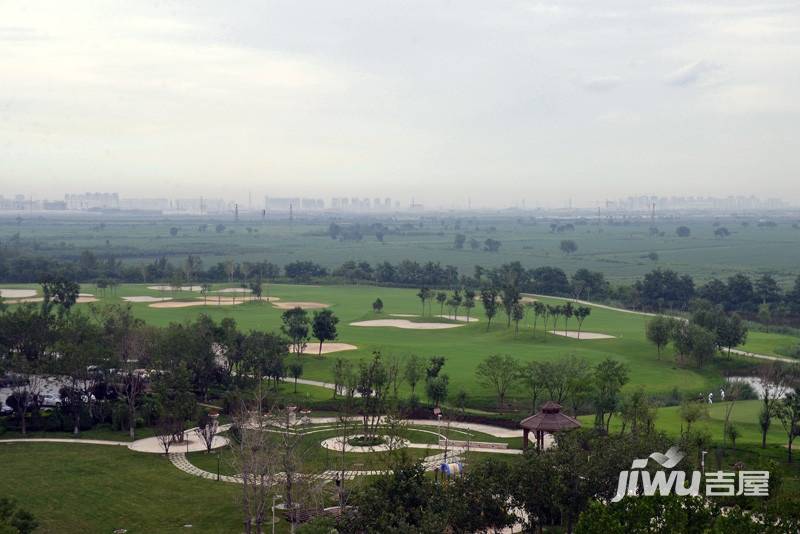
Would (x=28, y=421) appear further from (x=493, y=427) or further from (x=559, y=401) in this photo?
(x=559, y=401)

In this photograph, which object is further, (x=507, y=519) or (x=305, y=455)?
(x=305, y=455)

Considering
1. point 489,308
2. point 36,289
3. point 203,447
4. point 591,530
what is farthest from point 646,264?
point 591,530

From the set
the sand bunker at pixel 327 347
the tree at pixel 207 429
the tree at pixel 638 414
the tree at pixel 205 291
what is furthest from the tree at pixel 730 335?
the tree at pixel 205 291

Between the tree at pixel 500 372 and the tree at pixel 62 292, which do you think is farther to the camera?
the tree at pixel 62 292

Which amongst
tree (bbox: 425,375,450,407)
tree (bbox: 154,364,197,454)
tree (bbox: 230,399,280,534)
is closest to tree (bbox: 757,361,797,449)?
tree (bbox: 425,375,450,407)

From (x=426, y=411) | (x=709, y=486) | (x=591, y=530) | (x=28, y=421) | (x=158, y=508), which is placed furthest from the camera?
(x=426, y=411)

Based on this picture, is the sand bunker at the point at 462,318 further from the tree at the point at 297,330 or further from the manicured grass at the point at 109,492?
the manicured grass at the point at 109,492

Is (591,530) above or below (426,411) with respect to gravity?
above
